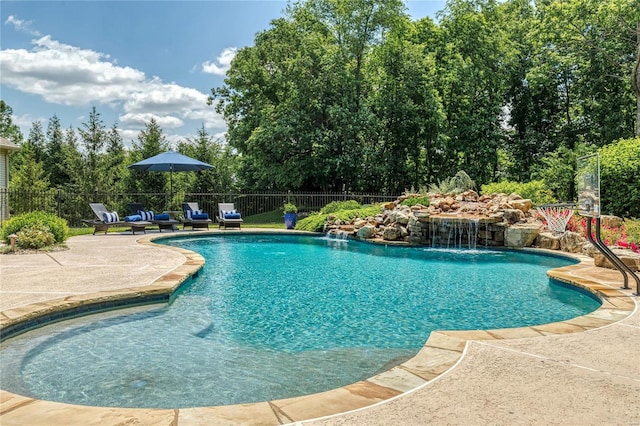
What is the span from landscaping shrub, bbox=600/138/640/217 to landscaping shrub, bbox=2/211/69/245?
13.0 metres

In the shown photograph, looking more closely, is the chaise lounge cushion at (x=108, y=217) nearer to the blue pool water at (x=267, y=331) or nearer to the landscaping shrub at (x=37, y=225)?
the landscaping shrub at (x=37, y=225)

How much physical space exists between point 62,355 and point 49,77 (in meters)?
12.6

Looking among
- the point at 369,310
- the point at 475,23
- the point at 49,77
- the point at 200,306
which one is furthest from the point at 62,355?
the point at 475,23

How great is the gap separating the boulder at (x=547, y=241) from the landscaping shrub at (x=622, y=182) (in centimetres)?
206

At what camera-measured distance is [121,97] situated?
20469mm

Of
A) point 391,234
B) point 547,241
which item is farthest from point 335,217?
point 547,241

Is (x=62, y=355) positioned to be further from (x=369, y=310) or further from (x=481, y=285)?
(x=481, y=285)

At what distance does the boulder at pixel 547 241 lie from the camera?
33.2 feet

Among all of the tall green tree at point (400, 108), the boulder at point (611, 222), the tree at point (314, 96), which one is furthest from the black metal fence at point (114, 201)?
the boulder at point (611, 222)

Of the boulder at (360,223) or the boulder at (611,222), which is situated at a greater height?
the boulder at (611,222)

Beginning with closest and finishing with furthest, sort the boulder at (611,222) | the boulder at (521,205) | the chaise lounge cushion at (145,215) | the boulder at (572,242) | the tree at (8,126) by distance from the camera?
1. the boulder at (611,222)
2. the boulder at (572,242)
3. the boulder at (521,205)
4. the chaise lounge cushion at (145,215)
5. the tree at (8,126)

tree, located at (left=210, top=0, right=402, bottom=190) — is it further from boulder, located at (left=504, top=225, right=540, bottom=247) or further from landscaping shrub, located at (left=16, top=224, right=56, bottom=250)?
landscaping shrub, located at (left=16, top=224, right=56, bottom=250)

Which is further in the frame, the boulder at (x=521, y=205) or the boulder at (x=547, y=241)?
the boulder at (x=521, y=205)

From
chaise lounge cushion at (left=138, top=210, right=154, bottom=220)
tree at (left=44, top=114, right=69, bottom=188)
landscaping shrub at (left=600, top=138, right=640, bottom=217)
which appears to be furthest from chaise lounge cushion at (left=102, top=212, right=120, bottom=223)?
tree at (left=44, top=114, right=69, bottom=188)
